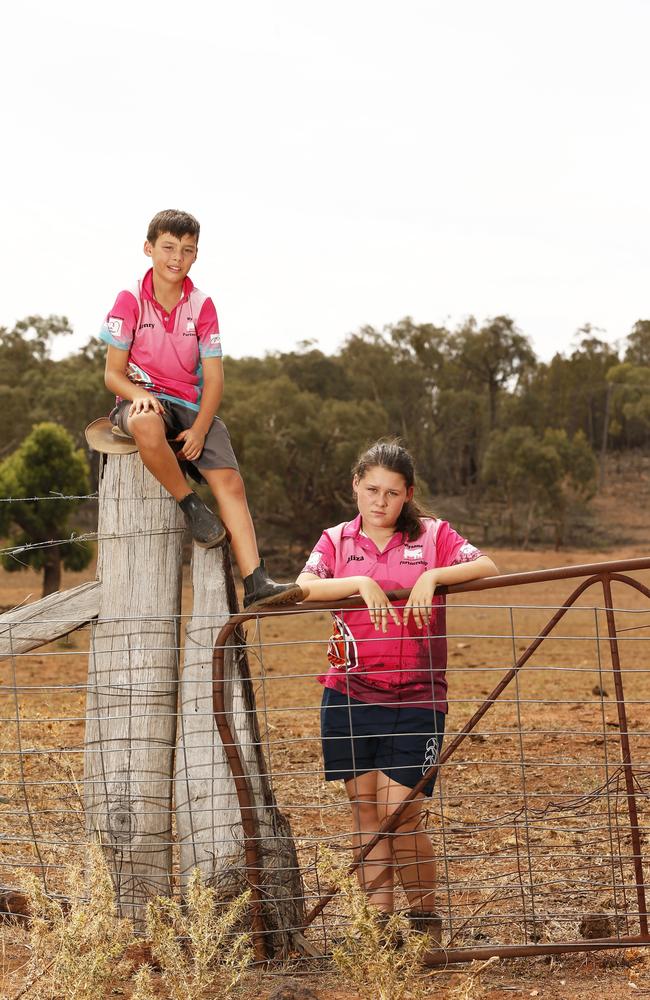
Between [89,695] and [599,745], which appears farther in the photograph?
[599,745]

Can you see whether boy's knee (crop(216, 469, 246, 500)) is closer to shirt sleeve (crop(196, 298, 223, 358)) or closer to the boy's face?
shirt sleeve (crop(196, 298, 223, 358))

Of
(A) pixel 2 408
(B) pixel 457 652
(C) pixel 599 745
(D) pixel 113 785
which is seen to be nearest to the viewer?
(D) pixel 113 785

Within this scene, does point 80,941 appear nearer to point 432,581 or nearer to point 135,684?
point 135,684

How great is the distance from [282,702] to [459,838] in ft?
13.4

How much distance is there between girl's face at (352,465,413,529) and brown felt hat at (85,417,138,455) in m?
0.76

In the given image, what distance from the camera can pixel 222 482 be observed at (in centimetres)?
394

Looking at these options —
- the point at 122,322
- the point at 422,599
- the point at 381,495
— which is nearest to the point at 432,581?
the point at 422,599

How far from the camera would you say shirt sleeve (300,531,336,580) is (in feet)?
12.4

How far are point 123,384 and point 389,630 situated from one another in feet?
3.91

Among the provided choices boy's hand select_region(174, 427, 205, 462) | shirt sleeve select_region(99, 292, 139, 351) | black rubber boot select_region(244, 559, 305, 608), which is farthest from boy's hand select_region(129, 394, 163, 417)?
black rubber boot select_region(244, 559, 305, 608)

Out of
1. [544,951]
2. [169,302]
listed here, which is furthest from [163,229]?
[544,951]

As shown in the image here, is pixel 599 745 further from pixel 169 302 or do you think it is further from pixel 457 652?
pixel 457 652

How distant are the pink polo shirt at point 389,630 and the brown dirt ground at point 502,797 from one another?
0.13 meters

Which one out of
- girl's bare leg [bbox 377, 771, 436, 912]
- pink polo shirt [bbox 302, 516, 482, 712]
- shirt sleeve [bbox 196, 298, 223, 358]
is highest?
shirt sleeve [bbox 196, 298, 223, 358]
